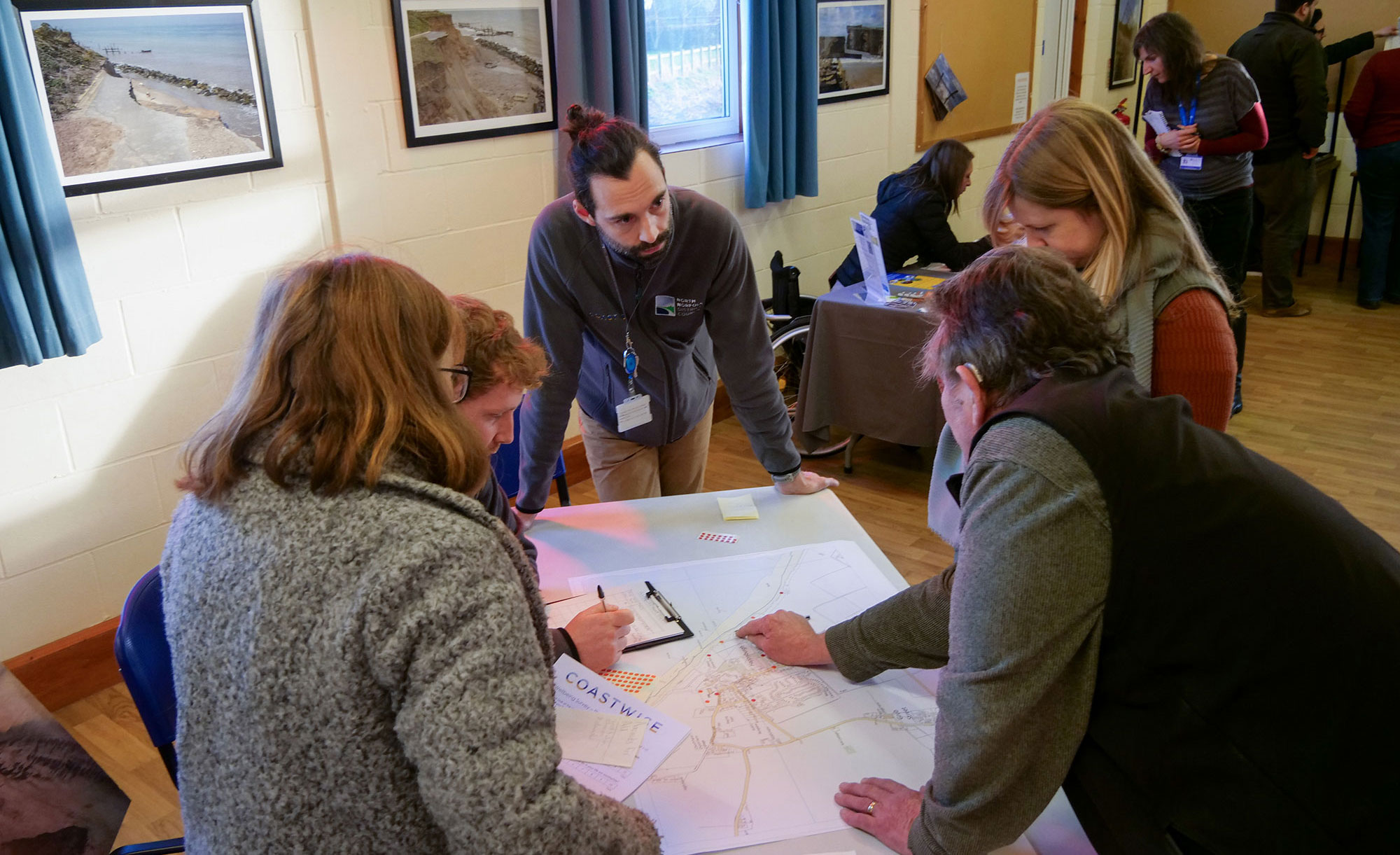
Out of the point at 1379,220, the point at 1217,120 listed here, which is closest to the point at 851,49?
the point at 1217,120

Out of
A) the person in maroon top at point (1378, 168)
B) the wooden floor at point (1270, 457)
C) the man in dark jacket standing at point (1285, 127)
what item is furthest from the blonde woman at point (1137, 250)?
the person in maroon top at point (1378, 168)

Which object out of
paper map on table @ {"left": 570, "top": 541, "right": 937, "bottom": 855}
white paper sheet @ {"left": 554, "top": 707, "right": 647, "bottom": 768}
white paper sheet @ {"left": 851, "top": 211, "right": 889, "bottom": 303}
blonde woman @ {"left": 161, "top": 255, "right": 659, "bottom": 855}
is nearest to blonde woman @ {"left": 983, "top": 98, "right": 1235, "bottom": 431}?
paper map on table @ {"left": 570, "top": 541, "right": 937, "bottom": 855}

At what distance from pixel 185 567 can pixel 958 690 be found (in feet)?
2.55

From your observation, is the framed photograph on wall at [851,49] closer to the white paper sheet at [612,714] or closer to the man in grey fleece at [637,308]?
the man in grey fleece at [637,308]

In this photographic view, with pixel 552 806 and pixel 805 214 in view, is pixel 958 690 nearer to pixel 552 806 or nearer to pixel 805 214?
pixel 552 806

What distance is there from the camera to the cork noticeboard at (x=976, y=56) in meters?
5.17

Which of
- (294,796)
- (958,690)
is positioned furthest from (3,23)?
(958,690)

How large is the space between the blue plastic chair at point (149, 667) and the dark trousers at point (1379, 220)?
21.0 feet

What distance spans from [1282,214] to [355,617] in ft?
20.1

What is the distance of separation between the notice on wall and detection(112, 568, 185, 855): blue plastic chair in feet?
18.8

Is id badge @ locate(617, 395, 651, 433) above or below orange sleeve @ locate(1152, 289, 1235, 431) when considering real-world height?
below

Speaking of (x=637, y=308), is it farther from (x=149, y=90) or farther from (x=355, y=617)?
(x=149, y=90)

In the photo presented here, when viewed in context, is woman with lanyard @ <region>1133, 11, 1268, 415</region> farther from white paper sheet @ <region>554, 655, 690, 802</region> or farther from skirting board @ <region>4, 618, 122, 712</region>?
skirting board @ <region>4, 618, 122, 712</region>

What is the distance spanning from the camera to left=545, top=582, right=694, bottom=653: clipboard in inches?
60.4
